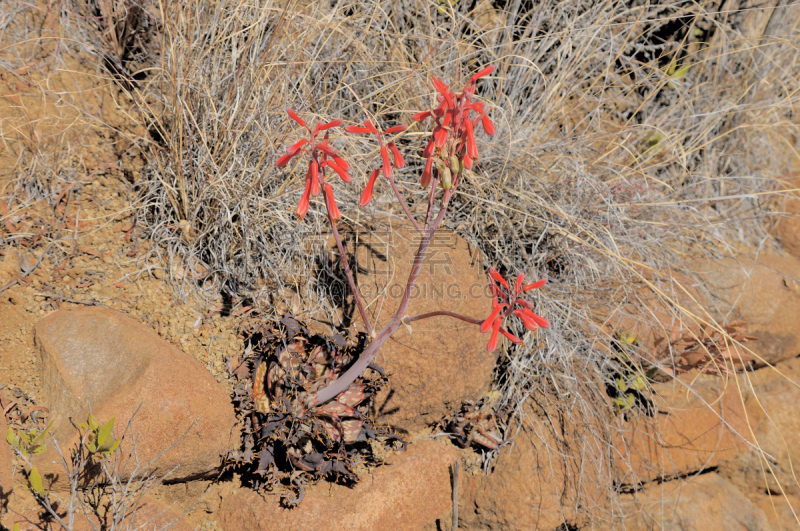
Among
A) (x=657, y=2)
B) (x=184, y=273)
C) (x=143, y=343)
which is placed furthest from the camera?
(x=657, y=2)

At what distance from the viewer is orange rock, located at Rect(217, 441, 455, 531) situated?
1.77m

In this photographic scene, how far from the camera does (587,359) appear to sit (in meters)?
Result: 2.28

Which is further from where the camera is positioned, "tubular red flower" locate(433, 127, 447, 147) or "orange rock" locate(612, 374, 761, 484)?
"orange rock" locate(612, 374, 761, 484)

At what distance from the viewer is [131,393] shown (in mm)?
1661

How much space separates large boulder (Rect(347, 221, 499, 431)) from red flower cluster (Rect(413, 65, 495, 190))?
0.78 m

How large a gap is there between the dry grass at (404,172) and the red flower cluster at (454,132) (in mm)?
707

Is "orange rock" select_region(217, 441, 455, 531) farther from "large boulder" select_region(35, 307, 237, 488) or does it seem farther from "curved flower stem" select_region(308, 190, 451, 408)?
"curved flower stem" select_region(308, 190, 451, 408)

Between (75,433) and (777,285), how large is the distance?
3728 millimetres

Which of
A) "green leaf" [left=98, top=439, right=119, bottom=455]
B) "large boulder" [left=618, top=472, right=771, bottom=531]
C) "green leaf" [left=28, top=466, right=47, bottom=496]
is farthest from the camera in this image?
"large boulder" [left=618, top=472, right=771, bottom=531]

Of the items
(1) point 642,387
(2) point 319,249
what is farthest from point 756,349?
(2) point 319,249

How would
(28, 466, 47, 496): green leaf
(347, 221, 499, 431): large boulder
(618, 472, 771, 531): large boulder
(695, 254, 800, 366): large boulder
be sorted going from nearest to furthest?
1. (28, 466, 47, 496): green leaf
2. (347, 221, 499, 431): large boulder
3. (618, 472, 771, 531): large boulder
4. (695, 254, 800, 366): large boulder

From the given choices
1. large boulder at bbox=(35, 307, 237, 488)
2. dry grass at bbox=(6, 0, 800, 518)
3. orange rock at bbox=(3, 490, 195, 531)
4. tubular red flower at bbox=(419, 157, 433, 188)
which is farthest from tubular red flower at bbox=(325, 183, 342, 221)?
orange rock at bbox=(3, 490, 195, 531)

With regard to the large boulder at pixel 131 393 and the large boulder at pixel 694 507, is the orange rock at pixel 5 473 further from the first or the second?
the large boulder at pixel 694 507

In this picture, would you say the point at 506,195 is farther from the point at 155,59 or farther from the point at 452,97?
the point at 155,59
